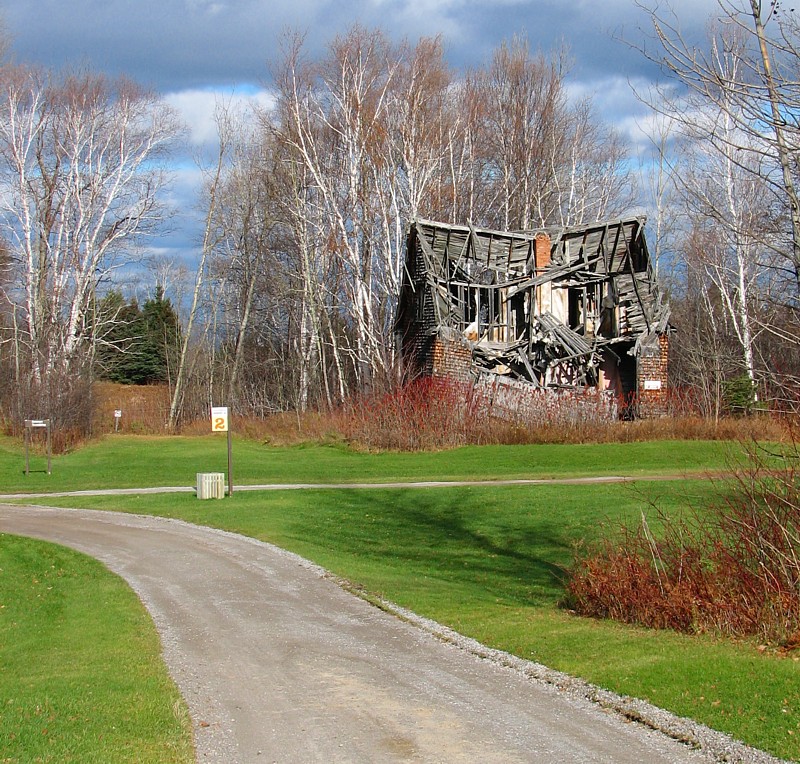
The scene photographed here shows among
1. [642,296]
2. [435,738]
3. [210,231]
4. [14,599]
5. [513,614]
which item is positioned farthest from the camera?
[210,231]

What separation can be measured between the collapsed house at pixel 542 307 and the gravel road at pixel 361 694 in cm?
2716

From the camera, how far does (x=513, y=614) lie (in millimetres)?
11562

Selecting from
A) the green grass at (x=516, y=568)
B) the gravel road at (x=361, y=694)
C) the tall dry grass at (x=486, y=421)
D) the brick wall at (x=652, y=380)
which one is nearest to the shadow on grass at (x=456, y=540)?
the green grass at (x=516, y=568)

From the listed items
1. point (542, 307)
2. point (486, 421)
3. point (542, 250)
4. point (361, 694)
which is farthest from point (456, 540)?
point (542, 250)

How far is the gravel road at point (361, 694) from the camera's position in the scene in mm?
6574

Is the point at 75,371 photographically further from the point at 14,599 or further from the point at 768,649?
the point at 768,649

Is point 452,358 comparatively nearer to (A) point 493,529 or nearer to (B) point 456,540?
(A) point 493,529

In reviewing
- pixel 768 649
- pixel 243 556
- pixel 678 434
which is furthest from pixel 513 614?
pixel 678 434

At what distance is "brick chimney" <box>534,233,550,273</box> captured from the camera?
41.8 meters

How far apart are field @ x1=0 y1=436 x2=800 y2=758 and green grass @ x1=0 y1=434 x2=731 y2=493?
0.10 m

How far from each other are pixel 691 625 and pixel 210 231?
48.5 meters

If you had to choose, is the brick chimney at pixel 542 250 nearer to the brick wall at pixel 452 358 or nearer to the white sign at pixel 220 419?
the brick wall at pixel 452 358

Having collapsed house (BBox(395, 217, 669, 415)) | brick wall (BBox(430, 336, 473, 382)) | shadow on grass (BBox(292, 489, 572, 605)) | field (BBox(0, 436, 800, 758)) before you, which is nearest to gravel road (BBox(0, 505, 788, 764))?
field (BBox(0, 436, 800, 758))

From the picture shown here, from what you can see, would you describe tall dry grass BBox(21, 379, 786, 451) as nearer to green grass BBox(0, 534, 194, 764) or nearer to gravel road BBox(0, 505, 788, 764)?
green grass BBox(0, 534, 194, 764)
